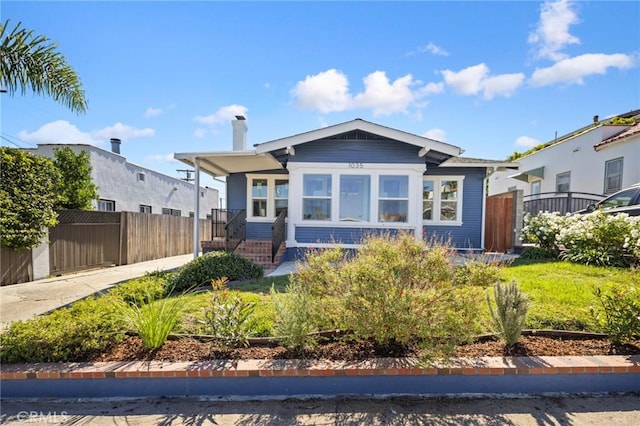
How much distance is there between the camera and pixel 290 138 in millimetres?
8680

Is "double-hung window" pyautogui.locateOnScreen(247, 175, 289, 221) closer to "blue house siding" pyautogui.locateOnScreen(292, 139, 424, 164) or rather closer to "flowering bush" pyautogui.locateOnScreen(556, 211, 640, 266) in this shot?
"blue house siding" pyautogui.locateOnScreen(292, 139, 424, 164)

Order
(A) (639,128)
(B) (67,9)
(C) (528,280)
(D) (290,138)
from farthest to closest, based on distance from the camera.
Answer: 1. (A) (639,128)
2. (D) (290,138)
3. (B) (67,9)
4. (C) (528,280)

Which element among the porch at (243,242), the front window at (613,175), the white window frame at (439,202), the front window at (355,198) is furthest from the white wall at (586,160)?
the porch at (243,242)

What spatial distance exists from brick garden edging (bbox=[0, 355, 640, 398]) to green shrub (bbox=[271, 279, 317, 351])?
0.30m

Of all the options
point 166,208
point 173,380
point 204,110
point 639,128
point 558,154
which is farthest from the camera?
point 166,208

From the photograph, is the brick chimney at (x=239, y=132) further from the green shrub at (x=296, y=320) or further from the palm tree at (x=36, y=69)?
the green shrub at (x=296, y=320)

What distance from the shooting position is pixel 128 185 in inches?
565

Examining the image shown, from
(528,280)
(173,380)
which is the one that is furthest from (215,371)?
(528,280)

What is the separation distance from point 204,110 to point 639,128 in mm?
15491

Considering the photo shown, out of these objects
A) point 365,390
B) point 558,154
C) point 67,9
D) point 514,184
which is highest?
point 67,9

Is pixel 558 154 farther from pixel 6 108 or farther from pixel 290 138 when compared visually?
pixel 6 108

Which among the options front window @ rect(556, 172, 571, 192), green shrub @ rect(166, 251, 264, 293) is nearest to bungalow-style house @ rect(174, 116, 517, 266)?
green shrub @ rect(166, 251, 264, 293)

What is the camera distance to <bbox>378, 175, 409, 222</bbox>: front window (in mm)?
9188

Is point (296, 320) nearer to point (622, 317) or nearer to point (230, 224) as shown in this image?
point (622, 317)
